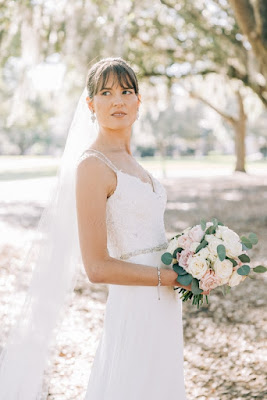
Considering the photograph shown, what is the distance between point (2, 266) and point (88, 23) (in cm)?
471

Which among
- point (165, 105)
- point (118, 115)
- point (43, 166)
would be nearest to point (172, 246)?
point (118, 115)

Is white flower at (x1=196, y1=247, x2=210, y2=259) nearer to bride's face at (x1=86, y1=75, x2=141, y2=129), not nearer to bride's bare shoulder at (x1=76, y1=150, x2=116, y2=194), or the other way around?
bride's bare shoulder at (x1=76, y1=150, x2=116, y2=194)

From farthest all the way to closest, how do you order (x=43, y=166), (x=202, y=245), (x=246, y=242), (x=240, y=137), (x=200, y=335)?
(x=43, y=166)
(x=240, y=137)
(x=200, y=335)
(x=246, y=242)
(x=202, y=245)

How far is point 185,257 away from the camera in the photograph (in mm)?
1954

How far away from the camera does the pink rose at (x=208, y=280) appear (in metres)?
1.93

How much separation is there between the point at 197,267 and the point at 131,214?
326 millimetres

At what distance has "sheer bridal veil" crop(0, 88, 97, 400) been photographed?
235 centimetres

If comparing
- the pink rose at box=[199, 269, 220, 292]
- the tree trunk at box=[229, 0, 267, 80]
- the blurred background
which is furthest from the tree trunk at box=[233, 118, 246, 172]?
the pink rose at box=[199, 269, 220, 292]

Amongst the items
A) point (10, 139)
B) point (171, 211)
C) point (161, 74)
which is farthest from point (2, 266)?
point (10, 139)

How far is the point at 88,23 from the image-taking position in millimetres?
9109

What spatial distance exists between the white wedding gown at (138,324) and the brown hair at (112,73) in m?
0.37

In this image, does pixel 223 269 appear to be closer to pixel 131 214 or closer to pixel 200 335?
pixel 131 214

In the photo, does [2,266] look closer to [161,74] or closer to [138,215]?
[138,215]

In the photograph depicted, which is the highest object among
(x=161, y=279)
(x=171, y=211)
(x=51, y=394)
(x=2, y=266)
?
(x=161, y=279)
